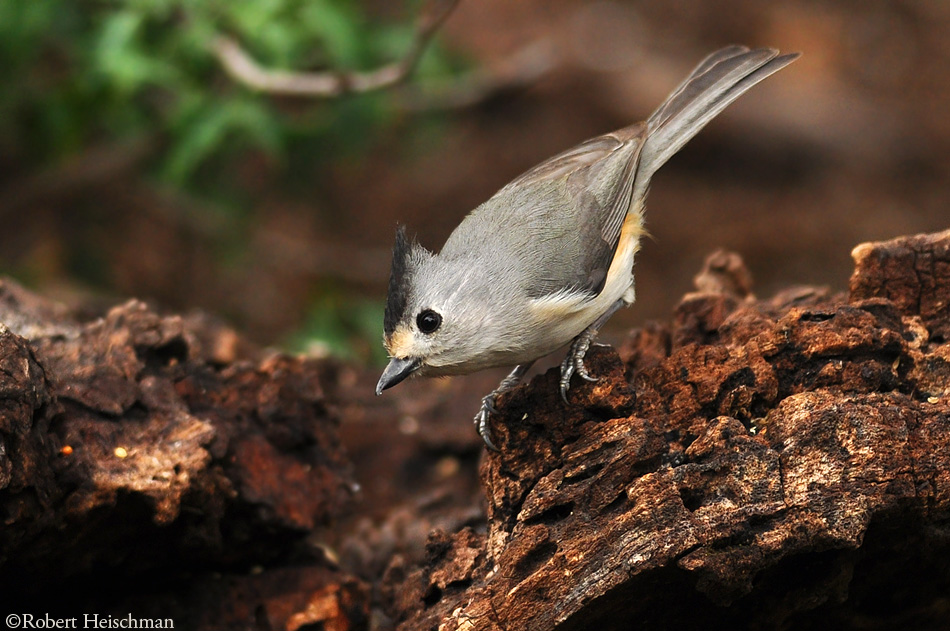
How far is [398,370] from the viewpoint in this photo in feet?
12.2

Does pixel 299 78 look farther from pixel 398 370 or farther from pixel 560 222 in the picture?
pixel 398 370

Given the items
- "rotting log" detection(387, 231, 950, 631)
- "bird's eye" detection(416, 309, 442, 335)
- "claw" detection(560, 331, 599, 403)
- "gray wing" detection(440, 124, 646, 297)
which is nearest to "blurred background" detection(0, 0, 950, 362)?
"gray wing" detection(440, 124, 646, 297)

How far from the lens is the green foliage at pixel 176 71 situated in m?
5.34

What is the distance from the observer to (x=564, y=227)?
425 centimetres

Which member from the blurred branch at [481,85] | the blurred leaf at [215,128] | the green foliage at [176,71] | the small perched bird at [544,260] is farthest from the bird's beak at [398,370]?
the blurred branch at [481,85]

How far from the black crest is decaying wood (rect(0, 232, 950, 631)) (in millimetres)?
538

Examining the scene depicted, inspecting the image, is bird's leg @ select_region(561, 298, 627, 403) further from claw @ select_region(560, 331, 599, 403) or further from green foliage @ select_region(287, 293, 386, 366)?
green foliage @ select_region(287, 293, 386, 366)

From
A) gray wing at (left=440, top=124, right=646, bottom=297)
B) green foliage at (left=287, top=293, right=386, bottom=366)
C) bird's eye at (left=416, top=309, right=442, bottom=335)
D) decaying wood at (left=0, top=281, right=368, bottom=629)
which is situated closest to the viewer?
decaying wood at (left=0, top=281, right=368, bottom=629)

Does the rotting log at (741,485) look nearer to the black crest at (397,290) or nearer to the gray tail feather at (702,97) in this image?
the black crest at (397,290)

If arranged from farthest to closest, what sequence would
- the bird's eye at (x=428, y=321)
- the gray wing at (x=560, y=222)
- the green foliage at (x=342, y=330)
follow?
1. the green foliage at (x=342, y=330)
2. the gray wing at (x=560, y=222)
3. the bird's eye at (x=428, y=321)

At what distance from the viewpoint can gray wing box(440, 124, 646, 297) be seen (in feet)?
13.2

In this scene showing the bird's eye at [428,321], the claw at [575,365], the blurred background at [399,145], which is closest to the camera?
the claw at [575,365]

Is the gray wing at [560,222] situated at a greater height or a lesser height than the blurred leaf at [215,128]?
lesser

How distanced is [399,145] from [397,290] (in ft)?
19.9
